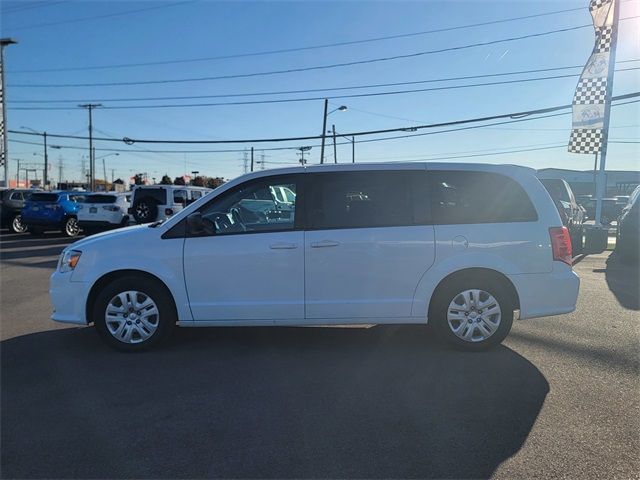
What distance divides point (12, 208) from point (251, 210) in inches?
712

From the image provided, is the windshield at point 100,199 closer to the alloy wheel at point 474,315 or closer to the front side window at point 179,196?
the front side window at point 179,196

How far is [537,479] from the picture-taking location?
2818 millimetres

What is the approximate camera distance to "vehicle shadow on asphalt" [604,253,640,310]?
7355 mm

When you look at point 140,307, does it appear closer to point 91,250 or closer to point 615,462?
point 91,250

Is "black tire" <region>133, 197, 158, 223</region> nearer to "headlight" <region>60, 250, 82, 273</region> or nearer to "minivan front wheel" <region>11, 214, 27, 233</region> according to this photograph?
"minivan front wheel" <region>11, 214, 27, 233</region>

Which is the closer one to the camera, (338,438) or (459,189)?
(338,438)

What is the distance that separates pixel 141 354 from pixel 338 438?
255cm

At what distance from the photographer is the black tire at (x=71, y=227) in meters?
18.0

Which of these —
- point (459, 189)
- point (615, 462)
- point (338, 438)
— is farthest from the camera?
point (459, 189)

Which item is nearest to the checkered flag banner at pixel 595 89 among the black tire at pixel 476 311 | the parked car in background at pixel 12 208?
the black tire at pixel 476 311

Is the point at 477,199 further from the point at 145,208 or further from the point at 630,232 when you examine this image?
the point at 145,208

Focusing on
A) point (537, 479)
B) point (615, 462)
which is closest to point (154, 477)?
point (537, 479)

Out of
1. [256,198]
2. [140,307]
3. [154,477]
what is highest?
[256,198]

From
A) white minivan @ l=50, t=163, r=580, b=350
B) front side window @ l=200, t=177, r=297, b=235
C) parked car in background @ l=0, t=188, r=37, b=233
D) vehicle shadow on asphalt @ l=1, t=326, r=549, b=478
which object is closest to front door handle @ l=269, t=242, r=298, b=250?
white minivan @ l=50, t=163, r=580, b=350
